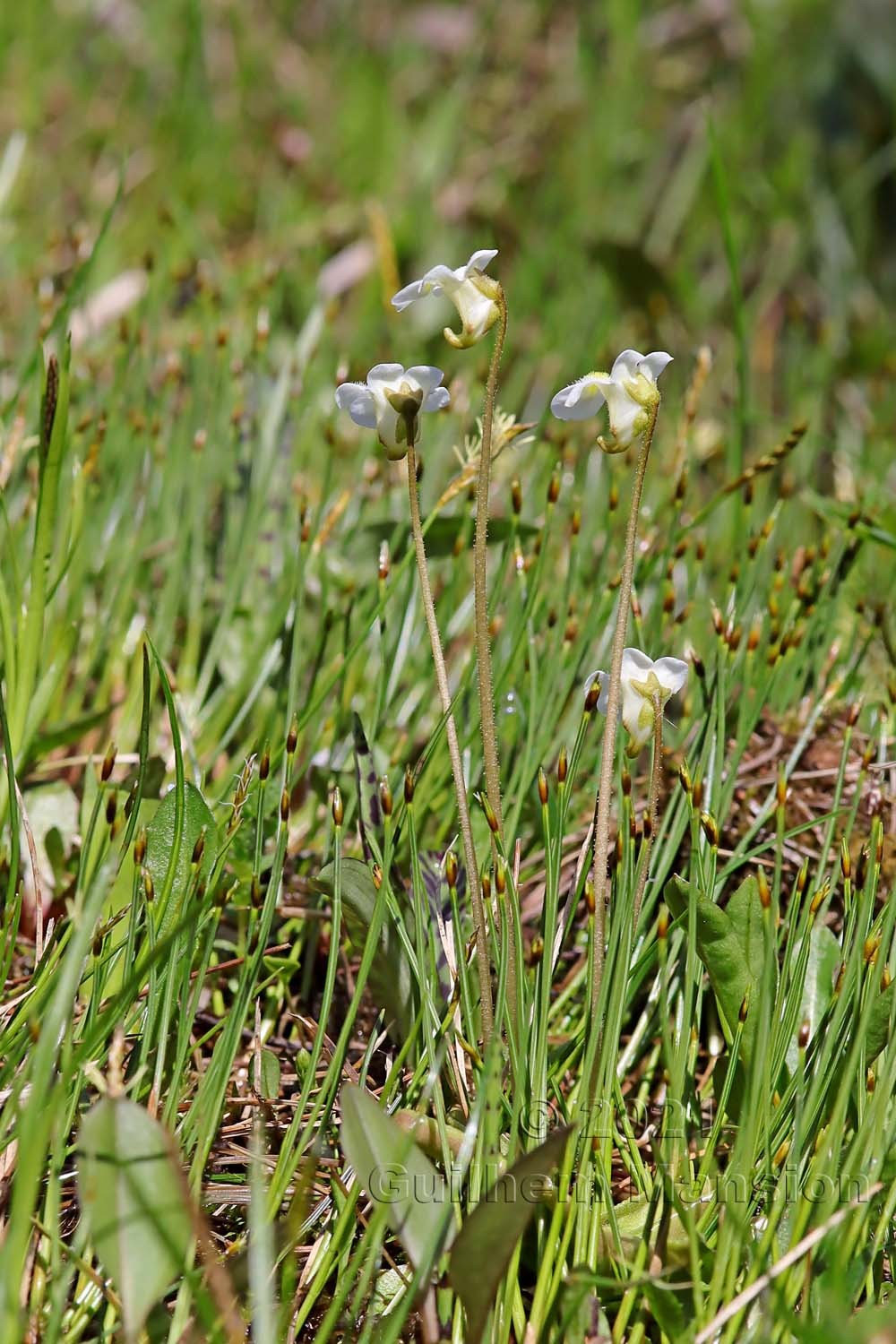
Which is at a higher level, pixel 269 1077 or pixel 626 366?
pixel 626 366

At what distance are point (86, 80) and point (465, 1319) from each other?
13.8 feet

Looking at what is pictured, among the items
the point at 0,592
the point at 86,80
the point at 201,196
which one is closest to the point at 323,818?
the point at 0,592

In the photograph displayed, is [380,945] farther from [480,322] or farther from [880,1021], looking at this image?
[480,322]

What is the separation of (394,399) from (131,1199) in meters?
0.68

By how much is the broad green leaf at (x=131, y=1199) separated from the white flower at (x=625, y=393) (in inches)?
26.0

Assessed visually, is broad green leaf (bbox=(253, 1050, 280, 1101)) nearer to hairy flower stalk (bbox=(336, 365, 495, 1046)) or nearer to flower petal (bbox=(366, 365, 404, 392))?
hairy flower stalk (bbox=(336, 365, 495, 1046))

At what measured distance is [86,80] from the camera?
162 inches

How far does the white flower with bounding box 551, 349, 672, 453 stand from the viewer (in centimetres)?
104

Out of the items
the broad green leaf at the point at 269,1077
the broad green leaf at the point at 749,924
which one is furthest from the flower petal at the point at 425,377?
the broad green leaf at the point at 269,1077

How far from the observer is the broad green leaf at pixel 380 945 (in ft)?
3.89

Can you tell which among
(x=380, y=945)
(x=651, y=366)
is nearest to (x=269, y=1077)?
(x=380, y=945)

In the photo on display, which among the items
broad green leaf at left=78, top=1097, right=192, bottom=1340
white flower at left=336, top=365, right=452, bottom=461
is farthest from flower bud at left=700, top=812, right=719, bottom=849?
broad green leaf at left=78, top=1097, right=192, bottom=1340

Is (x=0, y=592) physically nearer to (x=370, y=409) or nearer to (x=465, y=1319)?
(x=370, y=409)

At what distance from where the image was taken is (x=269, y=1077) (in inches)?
48.8
